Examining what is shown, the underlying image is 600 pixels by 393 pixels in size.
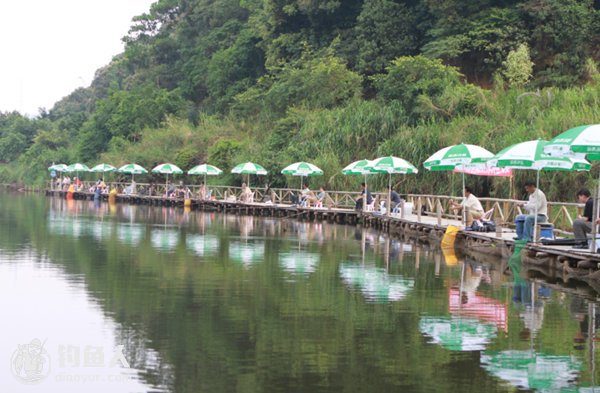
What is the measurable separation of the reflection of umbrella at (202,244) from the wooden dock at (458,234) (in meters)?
6.85

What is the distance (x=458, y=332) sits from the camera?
13.1 m

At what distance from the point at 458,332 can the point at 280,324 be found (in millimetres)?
2572

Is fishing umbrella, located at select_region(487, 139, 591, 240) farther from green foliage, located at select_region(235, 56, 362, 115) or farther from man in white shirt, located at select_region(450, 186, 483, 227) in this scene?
green foliage, located at select_region(235, 56, 362, 115)

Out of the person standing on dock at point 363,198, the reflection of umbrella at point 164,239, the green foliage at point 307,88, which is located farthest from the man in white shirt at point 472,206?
the green foliage at point 307,88

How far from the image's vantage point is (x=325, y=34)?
2525 inches

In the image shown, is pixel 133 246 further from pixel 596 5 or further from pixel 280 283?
pixel 596 5

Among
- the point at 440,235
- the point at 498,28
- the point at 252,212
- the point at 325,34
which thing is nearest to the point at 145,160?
the point at 325,34

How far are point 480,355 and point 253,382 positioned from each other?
3198 millimetres

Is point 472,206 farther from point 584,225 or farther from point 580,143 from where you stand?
point 580,143

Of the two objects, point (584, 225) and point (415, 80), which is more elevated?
point (415, 80)

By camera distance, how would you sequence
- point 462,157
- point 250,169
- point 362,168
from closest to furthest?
point 462,157 → point 362,168 → point 250,169

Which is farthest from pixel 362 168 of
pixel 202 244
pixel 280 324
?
pixel 280 324

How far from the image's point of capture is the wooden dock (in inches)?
744

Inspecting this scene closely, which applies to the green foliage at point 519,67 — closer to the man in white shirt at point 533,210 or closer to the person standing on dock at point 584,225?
the man in white shirt at point 533,210
